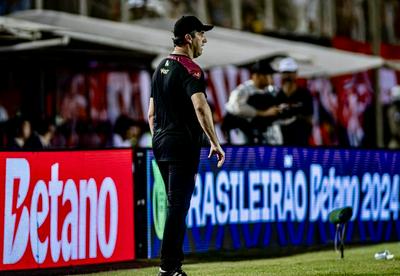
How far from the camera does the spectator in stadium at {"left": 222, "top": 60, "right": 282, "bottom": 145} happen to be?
48.9ft

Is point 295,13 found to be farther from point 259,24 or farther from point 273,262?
point 273,262

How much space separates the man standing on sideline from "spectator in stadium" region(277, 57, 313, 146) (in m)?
5.72

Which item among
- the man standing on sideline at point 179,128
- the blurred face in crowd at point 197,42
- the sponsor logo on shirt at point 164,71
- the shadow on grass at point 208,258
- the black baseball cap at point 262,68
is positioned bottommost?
the shadow on grass at point 208,258

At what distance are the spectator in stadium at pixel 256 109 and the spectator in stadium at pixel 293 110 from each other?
0.73ft

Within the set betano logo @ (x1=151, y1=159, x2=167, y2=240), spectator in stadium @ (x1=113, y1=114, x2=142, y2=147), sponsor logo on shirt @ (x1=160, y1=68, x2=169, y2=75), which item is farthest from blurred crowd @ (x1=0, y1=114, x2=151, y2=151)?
sponsor logo on shirt @ (x1=160, y1=68, x2=169, y2=75)

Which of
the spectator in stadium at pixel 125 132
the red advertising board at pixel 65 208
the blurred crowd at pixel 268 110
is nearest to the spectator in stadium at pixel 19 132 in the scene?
the blurred crowd at pixel 268 110

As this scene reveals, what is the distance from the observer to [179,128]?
9.53m

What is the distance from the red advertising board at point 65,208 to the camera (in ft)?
35.7

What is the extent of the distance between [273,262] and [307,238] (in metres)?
2.23

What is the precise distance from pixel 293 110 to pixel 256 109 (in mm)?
709

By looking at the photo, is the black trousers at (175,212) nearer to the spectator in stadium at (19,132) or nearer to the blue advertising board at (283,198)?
the blue advertising board at (283,198)

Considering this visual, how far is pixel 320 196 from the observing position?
560 inches

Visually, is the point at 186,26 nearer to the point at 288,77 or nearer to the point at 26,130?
the point at 288,77

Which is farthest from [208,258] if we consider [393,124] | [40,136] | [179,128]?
[393,124]
